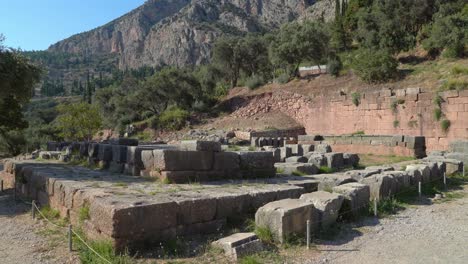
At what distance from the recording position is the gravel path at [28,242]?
19.1 ft

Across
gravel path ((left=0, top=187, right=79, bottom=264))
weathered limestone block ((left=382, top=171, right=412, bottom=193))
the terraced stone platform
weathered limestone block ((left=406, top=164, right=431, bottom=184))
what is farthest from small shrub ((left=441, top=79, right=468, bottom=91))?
gravel path ((left=0, top=187, right=79, bottom=264))

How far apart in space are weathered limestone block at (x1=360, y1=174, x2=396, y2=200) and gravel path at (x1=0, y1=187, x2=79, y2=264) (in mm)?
6521

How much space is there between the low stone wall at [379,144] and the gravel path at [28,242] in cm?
1554

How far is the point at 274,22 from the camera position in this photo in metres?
144

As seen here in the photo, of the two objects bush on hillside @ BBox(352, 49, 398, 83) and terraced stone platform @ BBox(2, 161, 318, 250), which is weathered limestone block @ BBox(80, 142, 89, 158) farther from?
bush on hillside @ BBox(352, 49, 398, 83)

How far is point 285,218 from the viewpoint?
618cm

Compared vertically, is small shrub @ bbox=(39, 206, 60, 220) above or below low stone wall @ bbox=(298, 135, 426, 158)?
below

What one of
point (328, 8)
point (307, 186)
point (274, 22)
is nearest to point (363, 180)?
point (307, 186)

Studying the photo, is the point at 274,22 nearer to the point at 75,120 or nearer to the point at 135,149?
the point at 75,120

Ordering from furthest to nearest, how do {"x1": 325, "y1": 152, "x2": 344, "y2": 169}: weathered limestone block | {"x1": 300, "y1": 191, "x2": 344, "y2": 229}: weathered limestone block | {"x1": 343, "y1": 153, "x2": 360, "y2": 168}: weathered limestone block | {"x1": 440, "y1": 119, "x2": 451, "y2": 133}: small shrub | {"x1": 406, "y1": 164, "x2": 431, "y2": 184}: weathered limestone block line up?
1. {"x1": 440, "y1": 119, "x2": 451, "y2": 133}: small shrub
2. {"x1": 343, "y1": 153, "x2": 360, "y2": 168}: weathered limestone block
3. {"x1": 325, "y1": 152, "x2": 344, "y2": 169}: weathered limestone block
4. {"x1": 406, "y1": 164, "x2": 431, "y2": 184}: weathered limestone block
5. {"x1": 300, "y1": 191, "x2": 344, "y2": 229}: weathered limestone block

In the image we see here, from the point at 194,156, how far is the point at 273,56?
36.2 meters

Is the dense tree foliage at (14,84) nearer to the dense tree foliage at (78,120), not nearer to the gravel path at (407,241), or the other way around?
the gravel path at (407,241)

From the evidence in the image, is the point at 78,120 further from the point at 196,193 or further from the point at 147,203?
the point at 147,203

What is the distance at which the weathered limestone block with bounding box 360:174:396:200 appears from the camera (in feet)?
29.9
